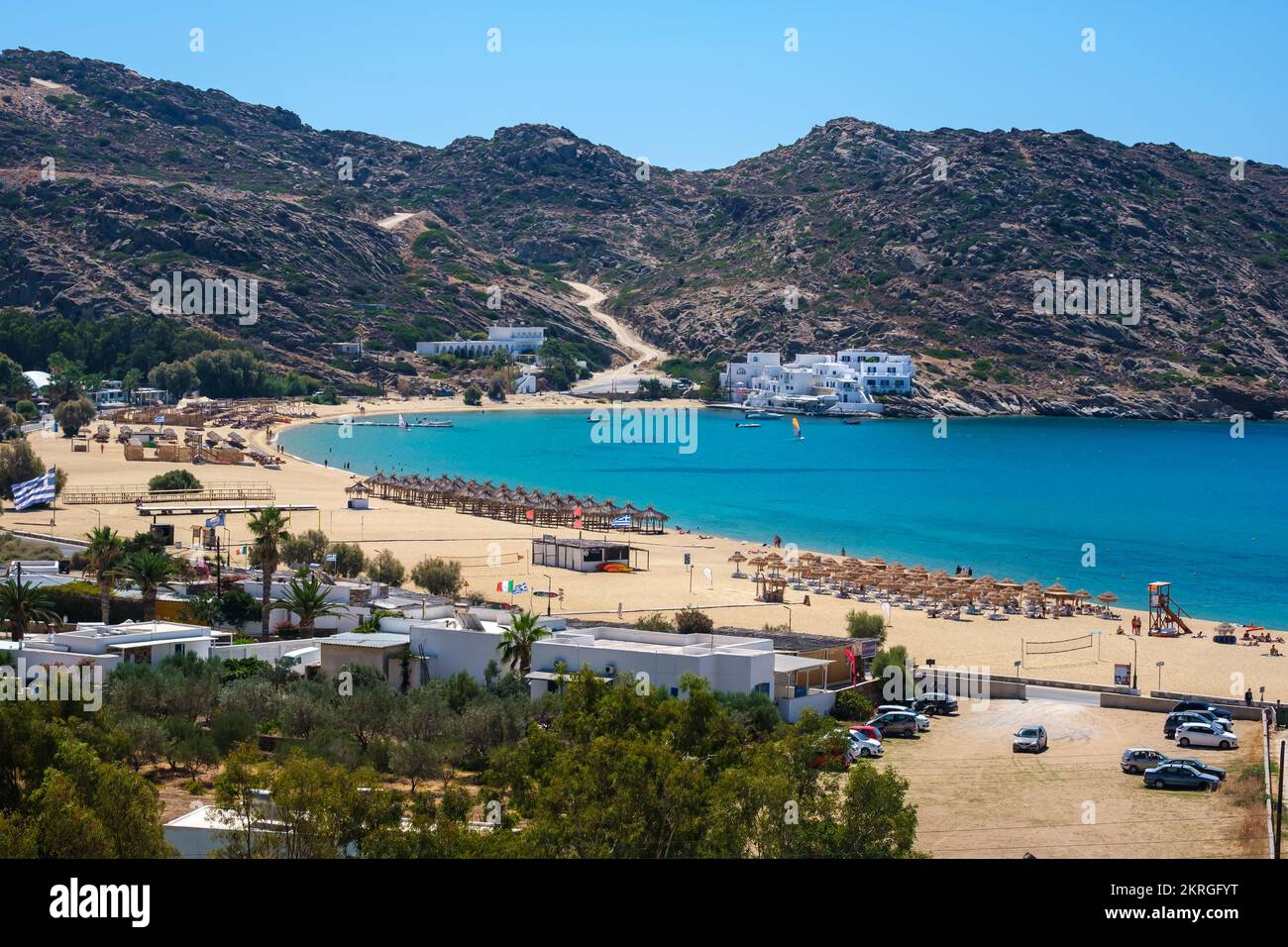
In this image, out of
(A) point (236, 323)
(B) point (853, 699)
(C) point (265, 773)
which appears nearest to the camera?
(C) point (265, 773)

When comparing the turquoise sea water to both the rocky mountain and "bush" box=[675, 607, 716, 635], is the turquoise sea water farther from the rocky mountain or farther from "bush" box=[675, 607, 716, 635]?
"bush" box=[675, 607, 716, 635]

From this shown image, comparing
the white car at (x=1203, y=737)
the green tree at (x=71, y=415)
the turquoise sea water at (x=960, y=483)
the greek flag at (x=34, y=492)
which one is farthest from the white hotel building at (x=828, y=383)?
the white car at (x=1203, y=737)

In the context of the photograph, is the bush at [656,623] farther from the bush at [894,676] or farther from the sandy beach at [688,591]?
the bush at [894,676]

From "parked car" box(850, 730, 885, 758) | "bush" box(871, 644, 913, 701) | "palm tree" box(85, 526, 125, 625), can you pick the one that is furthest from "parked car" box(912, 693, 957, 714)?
"palm tree" box(85, 526, 125, 625)

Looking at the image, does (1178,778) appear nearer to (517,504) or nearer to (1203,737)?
(1203,737)

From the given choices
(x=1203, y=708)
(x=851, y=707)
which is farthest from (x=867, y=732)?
A: (x=1203, y=708)
